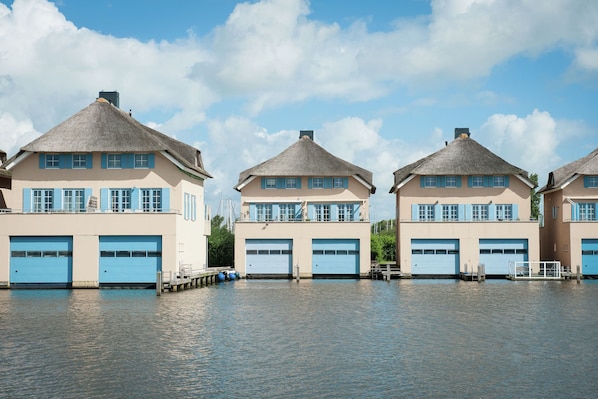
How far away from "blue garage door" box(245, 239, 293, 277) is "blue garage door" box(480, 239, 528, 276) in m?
13.0

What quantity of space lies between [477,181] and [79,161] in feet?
85.9

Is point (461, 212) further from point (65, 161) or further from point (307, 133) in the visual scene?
point (65, 161)

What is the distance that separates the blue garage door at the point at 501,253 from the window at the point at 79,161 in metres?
26.1

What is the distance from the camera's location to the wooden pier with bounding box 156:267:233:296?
42.0 m

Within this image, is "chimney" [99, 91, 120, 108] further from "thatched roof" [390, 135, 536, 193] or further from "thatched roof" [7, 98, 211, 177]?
"thatched roof" [390, 135, 536, 193]

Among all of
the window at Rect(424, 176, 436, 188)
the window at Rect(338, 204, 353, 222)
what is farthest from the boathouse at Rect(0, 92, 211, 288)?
the window at Rect(424, 176, 436, 188)

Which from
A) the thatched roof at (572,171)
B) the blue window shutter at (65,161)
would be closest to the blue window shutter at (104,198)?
the blue window shutter at (65,161)

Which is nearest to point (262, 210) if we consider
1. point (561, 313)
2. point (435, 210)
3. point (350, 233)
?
point (350, 233)

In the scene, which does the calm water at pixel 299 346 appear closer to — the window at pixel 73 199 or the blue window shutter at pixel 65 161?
the window at pixel 73 199

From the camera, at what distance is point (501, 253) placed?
55.4 meters

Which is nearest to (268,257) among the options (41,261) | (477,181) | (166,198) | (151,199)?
(166,198)

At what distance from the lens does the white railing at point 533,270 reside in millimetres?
53125

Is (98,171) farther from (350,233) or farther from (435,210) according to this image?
(435,210)

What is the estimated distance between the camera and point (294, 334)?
87.6 ft
